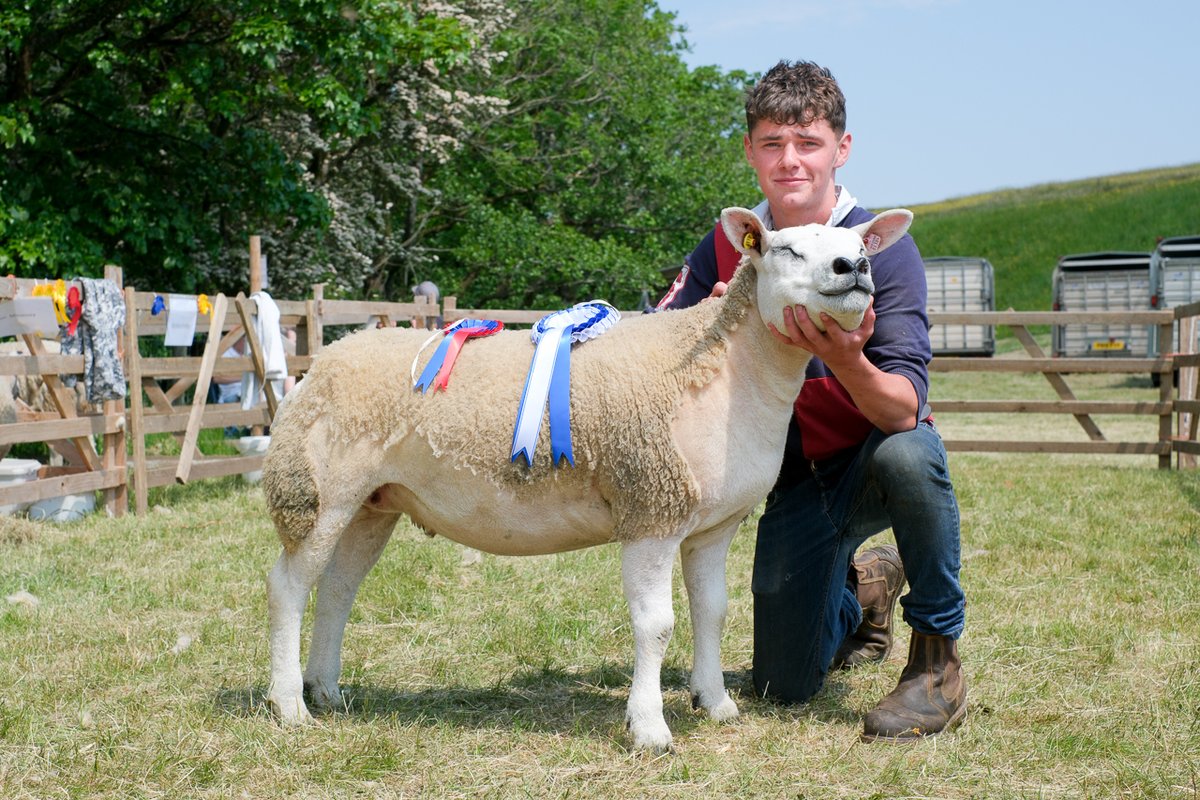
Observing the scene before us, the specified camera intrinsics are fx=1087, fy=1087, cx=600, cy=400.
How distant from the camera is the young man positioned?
11.7 feet

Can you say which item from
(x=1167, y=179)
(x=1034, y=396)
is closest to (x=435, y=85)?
(x=1034, y=396)

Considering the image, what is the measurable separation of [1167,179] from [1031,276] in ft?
81.7

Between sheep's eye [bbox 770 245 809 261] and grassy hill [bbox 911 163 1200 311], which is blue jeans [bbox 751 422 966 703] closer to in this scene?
sheep's eye [bbox 770 245 809 261]

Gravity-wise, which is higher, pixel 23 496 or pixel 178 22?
pixel 178 22

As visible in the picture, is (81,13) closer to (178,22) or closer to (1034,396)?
(178,22)

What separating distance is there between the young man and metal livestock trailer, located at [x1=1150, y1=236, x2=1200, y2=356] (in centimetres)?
1959

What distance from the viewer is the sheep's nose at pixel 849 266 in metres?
3.04

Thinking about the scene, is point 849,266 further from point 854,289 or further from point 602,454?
point 602,454

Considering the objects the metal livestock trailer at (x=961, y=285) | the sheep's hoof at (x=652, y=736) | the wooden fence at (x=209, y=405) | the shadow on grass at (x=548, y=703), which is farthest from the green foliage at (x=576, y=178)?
the sheep's hoof at (x=652, y=736)

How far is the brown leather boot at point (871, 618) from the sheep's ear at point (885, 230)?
63.1 inches

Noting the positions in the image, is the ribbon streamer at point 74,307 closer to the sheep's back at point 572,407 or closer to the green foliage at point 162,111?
the sheep's back at point 572,407

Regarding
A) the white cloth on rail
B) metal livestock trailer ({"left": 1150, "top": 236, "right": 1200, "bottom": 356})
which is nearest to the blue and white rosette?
the white cloth on rail

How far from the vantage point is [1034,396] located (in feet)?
63.9

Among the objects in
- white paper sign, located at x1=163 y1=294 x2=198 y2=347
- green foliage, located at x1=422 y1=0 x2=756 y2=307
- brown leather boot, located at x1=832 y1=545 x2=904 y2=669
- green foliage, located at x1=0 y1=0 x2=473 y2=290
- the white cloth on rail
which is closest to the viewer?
brown leather boot, located at x1=832 y1=545 x2=904 y2=669
